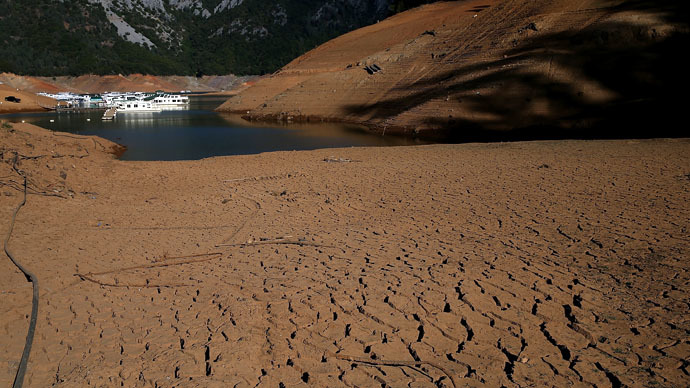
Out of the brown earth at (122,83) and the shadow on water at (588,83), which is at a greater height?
the brown earth at (122,83)

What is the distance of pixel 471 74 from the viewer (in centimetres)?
3016

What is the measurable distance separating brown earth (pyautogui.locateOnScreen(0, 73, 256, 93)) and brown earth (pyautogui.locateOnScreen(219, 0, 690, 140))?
236 feet

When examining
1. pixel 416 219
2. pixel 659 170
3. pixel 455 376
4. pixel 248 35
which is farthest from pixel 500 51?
pixel 248 35

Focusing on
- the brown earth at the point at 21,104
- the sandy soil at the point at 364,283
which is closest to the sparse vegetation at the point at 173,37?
the brown earth at the point at 21,104

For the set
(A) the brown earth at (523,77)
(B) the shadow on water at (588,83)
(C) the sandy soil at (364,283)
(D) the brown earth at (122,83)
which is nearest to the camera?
(C) the sandy soil at (364,283)

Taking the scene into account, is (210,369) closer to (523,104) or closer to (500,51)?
(523,104)

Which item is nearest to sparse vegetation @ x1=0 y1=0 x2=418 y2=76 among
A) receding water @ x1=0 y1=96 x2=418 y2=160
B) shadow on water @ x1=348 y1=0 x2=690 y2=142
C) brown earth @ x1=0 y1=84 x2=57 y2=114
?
brown earth @ x1=0 y1=84 x2=57 y2=114

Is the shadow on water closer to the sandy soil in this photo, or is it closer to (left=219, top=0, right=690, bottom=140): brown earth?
(left=219, top=0, right=690, bottom=140): brown earth

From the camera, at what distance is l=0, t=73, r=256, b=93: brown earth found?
92.6 metres

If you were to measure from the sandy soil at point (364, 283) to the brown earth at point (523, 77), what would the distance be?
13167 millimetres

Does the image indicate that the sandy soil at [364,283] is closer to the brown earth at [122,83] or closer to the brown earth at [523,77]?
the brown earth at [523,77]

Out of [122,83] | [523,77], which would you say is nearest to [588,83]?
[523,77]

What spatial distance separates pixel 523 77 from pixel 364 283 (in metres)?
24.1

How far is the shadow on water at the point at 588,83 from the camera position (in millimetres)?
20953
